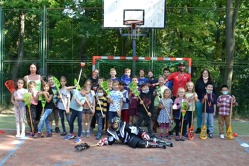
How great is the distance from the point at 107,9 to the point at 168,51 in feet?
11.0

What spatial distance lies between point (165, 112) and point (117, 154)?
7.54ft

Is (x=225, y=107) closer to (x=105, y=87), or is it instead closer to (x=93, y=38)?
(x=105, y=87)

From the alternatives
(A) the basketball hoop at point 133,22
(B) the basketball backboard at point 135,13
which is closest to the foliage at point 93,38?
(B) the basketball backboard at point 135,13

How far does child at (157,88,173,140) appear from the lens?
889cm

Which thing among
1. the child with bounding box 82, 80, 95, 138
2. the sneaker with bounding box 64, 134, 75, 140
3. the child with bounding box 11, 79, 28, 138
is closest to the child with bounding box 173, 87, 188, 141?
the child with bounding box 82, 80, 95, 138

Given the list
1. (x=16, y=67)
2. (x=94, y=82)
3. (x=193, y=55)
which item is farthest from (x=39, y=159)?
(x=193, y=55)

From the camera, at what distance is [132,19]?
1171 cm

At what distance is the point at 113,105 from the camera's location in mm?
8805

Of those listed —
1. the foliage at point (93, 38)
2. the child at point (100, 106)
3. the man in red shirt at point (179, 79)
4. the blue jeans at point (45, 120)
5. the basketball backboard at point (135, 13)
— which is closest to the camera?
the blue jeans at point (45, 120)

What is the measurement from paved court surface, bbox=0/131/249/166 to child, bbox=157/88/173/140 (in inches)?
30.2

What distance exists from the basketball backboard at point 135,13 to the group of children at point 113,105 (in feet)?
10.9

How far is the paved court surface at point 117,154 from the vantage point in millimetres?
6566

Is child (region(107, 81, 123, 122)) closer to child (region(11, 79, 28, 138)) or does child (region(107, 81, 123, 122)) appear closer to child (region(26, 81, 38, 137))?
child (region(26, 81, 38, 137))

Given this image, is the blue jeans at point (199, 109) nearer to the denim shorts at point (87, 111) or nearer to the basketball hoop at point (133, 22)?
the denim shorts at point (87, 111)
